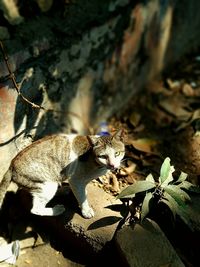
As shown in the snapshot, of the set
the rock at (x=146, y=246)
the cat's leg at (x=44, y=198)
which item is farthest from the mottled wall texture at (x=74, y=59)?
the rock at (x=146, y=246)

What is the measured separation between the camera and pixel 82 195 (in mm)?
3133

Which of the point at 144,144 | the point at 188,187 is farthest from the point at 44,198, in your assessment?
the point at 144,144

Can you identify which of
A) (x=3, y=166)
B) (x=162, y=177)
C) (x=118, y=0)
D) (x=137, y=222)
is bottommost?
(x=137, y=222)

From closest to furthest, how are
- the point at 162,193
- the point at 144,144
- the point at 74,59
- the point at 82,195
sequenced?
the point at 162,193 < the point at 82,195 < the point at 74,59 < the point at 144,144

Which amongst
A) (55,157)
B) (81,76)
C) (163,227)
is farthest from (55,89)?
(163,227)

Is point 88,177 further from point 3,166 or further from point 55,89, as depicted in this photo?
point 55,89

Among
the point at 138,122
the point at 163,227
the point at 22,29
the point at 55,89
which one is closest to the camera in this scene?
the point at 163,227

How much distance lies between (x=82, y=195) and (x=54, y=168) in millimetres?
271

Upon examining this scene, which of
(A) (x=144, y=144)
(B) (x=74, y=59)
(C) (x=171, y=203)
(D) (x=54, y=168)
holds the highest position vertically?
(B) (x=74, y=59)

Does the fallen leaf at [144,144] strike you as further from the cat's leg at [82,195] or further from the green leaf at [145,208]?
the green leaf at [145,208]

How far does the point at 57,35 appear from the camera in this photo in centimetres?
361

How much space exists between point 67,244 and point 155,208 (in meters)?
0.73

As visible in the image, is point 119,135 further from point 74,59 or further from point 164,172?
point 74,59

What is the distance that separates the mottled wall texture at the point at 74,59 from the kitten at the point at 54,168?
10.0 inches
